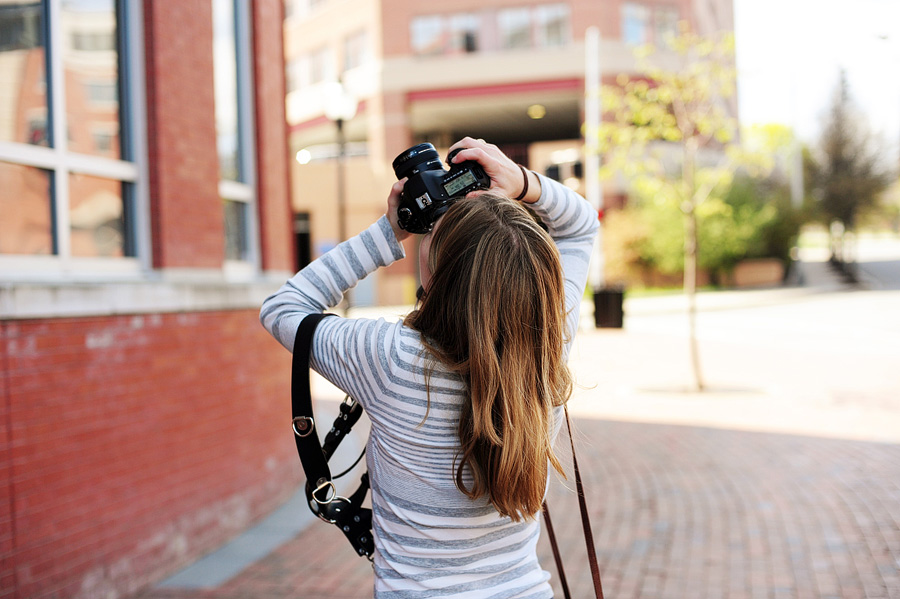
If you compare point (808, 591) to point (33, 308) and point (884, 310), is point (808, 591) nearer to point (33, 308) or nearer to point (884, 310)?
point (33, 308)

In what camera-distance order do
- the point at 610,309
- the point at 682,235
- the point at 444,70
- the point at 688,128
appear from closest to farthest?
the point at 610,309 → the point at 688,128 → the point at 682,235 → the point at 444,70

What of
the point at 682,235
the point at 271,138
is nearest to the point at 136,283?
the point at 271,138

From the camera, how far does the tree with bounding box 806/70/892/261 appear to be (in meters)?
38.1

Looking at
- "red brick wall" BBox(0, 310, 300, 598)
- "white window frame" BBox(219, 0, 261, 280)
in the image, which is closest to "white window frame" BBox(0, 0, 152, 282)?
"red brick wall" BBox(0, 310, 300, 598)

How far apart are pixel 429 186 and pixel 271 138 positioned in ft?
17.0

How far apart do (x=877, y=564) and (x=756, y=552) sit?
640 millimetres

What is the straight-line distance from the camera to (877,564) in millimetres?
4598

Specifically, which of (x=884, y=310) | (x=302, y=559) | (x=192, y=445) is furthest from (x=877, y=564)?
(x=884, y=310)

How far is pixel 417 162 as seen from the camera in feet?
5.92

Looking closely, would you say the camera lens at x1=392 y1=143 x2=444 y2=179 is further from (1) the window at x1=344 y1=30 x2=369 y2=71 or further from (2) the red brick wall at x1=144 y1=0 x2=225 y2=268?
(1) the window at x1=344 y1=30 x2=369 y2=71

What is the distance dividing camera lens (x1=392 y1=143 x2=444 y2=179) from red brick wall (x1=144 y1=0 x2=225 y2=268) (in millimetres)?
3650

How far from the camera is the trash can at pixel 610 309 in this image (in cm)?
586

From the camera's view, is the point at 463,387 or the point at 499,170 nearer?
the point at 463,387

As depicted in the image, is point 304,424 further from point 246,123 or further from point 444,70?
point 444,70
